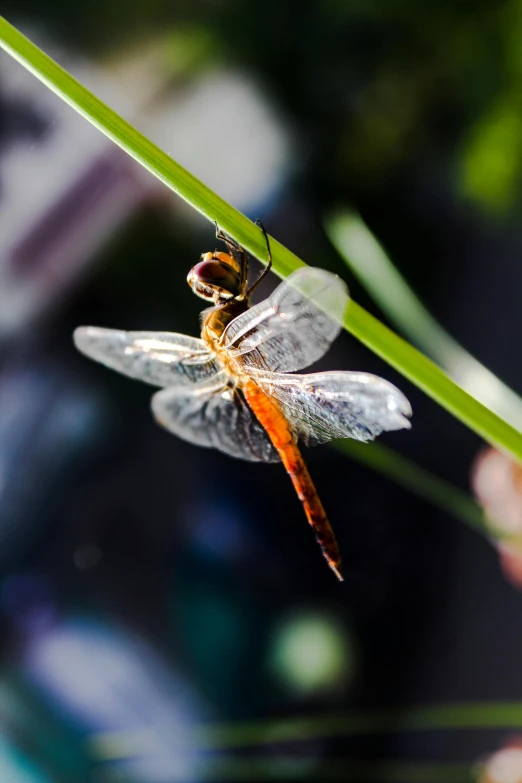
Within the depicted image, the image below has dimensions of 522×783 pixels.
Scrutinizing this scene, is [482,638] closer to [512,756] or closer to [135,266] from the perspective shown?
[512,756]

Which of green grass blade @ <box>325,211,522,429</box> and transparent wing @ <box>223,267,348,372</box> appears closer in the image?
transparent wing @ <box>223,267,348,372</box>

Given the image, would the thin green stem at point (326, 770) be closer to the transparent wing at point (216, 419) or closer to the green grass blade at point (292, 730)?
the green grass blade at point (292, 730)

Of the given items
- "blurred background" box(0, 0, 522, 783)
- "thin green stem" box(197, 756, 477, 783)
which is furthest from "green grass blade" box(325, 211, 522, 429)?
"thin green stem" box(197, 756, 477, 783)

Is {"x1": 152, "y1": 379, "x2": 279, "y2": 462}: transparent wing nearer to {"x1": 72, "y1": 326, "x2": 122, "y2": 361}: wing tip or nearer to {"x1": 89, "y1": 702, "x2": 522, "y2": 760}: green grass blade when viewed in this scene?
{"x1": 72, "y1": 326, "x2": 122, "y2": 361}: wing tip

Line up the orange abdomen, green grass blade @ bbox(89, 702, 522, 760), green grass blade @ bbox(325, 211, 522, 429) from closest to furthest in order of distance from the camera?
the orange abdomen, green grass blade @ bbox(325, 211, 522, 429), green grass blade @ bbox(89, 702, 522, 760)

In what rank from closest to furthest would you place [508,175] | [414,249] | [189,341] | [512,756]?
[189,341], [512,756], [508,175], [414,249]

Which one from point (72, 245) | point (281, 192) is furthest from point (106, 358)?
point (281, 192)

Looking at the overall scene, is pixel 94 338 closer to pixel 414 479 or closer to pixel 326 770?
pixel 414 479
